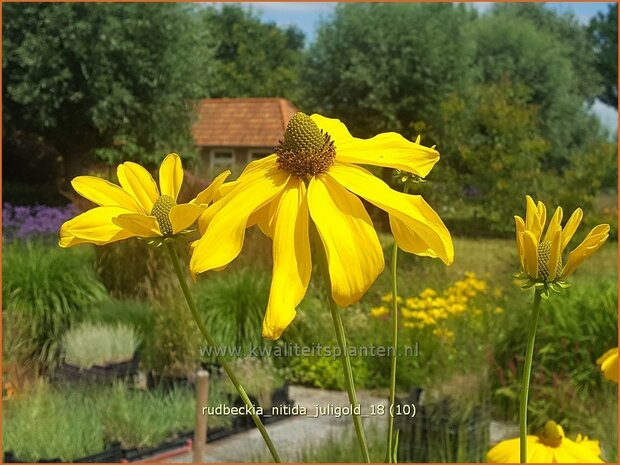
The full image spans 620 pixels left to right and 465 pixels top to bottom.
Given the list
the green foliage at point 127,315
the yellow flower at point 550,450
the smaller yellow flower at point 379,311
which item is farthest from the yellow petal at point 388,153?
the green foliage at point 127,315

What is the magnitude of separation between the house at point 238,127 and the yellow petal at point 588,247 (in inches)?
505

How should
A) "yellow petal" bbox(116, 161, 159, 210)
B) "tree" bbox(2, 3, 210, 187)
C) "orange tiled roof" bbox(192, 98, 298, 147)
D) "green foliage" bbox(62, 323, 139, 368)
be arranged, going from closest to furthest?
"yellow petal" bbox(116, 161, 159, 210)
"green foliage" bbox(62, 323, 139, 368)
"tree" bbox(2, 3, 210, 187)
"orange tiled roof" bbox(192, 98, 298, 147)

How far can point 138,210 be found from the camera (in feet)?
1.35

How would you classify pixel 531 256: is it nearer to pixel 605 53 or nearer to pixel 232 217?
pixel 232 217

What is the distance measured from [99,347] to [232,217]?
13.5 feet

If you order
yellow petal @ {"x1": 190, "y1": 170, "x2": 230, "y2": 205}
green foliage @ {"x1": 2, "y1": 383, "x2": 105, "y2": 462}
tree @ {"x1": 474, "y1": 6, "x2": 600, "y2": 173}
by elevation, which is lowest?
green foliage @ {"x1": 2, "y1": 383, "x2": 105, "y2": 462}

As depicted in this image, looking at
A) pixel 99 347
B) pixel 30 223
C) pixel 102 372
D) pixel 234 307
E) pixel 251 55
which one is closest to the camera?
pixel 102 372

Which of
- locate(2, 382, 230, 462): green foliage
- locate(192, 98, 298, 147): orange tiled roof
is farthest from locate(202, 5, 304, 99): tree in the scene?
locate(2, 382, 230, 462): green foliage

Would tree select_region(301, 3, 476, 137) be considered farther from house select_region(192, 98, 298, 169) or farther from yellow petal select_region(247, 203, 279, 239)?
yellow petal select_region(247, 203, 279, 239)

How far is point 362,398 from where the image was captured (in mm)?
4031

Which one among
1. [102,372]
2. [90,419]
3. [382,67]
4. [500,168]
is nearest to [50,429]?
[90,419]

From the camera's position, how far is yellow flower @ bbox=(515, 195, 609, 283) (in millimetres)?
387

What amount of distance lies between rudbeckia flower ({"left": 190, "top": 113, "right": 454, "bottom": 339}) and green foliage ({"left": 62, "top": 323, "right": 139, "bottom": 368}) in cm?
404

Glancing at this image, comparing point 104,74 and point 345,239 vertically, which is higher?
point 104,74
